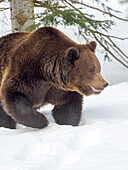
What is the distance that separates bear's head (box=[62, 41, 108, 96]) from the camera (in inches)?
141

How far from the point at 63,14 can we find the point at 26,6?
5.50 feet

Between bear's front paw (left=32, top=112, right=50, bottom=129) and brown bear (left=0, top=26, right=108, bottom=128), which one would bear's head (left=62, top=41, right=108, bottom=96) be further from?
bear's front paw (left=32, top=112, right=50, bottom=129)

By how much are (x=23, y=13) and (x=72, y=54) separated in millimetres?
3900

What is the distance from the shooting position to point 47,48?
3.89 m

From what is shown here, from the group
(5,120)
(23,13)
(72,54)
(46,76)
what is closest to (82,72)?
(72,54)

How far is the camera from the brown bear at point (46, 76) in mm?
3623

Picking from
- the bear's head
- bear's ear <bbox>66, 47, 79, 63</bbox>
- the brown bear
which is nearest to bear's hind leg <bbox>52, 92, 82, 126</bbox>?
the brown bear

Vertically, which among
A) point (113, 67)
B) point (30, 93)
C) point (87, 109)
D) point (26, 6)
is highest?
point (26, 6)

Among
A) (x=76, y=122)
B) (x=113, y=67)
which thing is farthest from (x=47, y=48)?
(x=113, y=67)

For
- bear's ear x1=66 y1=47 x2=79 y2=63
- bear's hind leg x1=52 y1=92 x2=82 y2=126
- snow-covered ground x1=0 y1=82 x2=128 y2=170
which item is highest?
bear's ear x1=66 y1=47 x2=79 y2=63

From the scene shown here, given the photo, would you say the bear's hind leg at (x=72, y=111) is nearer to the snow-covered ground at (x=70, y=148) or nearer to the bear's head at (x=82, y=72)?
the snow-covered ground at (x=70, y=148)

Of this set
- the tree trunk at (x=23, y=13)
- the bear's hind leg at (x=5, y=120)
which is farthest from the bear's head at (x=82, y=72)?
the tree trunk at (x=23, y=13)

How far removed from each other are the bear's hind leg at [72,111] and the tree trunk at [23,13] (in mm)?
3463

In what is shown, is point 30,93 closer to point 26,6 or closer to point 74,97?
point 74,97
